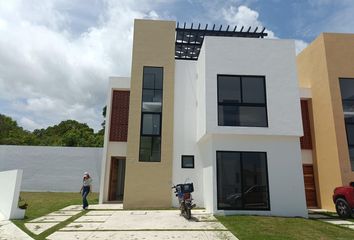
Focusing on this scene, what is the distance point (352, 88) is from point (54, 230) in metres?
12.9

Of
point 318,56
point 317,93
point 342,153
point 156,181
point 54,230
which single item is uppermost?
point 318,56

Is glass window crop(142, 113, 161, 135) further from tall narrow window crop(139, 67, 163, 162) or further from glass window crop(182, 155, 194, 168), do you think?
glass window crop(182, 155, 194, 168)

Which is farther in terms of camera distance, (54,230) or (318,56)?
(318,56)

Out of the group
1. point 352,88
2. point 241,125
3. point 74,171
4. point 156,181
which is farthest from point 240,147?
point 74,171

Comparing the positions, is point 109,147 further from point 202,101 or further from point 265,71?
point 265,71

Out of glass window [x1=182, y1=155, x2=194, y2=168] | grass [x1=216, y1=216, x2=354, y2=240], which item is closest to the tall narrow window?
glass window [x1=182, y1=155, x2=194, y2=168]

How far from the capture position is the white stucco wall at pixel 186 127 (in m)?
11.1

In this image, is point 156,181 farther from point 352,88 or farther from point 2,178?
point 352,88

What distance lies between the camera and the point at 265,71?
9.95 meters

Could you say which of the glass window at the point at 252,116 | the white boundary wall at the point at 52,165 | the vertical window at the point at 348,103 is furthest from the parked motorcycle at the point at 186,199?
the white boundary wall at the point at 52,165

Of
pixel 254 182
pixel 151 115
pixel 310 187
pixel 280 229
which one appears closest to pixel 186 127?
pixel 151 115

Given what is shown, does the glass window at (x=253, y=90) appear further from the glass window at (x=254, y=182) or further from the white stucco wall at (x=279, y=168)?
the glass window at (x=254, y=182)

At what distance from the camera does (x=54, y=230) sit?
6629 millimetres

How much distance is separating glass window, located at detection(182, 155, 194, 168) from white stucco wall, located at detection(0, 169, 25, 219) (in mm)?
6200
